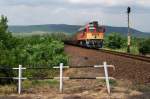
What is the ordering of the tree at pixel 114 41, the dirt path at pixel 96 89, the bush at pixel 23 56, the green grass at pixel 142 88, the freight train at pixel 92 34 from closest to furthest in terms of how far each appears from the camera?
the dirt path at pixel 96 89 → the green grass at pixel 142 88 → the bush at pixel 23 56 → the freight train at pixel 92 34 → the tree at pixel 114 41

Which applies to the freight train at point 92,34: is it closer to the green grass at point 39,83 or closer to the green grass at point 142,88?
the green grass at point 39,83

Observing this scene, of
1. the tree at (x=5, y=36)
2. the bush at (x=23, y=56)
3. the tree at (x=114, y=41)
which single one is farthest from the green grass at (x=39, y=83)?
the tree at (x=114, y=41)

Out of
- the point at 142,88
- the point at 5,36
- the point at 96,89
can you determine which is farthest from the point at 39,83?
the point at 5,36

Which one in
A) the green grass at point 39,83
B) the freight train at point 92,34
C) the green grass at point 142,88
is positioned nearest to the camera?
the green grass at point 142,88

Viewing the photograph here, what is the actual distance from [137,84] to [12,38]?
13.9 m

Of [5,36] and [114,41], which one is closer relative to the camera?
[5,36]

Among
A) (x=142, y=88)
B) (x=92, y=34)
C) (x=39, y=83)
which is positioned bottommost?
(x=39, y=83)

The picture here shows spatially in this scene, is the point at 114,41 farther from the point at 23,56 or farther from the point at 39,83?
the point at 39,83

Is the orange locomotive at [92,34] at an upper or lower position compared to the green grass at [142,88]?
upper

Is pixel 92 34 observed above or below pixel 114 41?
above

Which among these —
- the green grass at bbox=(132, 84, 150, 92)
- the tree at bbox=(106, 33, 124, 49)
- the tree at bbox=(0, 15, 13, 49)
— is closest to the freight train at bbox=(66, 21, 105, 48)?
the tree at bbox=(106, 33, 124, 49)

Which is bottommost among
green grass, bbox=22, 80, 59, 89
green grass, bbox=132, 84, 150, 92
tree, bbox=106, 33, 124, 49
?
green grass, bbox=22, 80, 59, 89

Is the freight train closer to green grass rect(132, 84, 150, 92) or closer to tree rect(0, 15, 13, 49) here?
tree rect(0, 15, 13, 49)

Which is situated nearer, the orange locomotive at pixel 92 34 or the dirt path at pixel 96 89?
the dirt path at pixel 96 89
